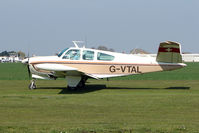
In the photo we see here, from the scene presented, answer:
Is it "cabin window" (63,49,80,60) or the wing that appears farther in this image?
"cabin window" (63,49,80,60)

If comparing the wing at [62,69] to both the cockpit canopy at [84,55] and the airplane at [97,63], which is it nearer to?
the airplane at [97,63]

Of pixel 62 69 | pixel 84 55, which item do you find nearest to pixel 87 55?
pixel 84 55

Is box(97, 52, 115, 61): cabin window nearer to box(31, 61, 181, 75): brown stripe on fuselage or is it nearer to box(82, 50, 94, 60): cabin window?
box(31, 61, 181, 75): brown stripe on fuselage

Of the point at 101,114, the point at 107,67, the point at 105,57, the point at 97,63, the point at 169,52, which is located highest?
the point at 169,52

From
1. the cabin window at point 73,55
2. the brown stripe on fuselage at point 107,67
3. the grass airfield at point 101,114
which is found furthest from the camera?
the cabin window at point 73,55

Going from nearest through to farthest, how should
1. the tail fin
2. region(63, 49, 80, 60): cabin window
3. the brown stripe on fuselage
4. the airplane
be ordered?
the tail fin
the airplane
the brown stripe on fuselage
region(63, 49, 80, 60): cabin window

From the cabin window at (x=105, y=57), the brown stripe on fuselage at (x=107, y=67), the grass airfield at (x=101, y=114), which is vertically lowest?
the grass airfield at (x=101, y=114)

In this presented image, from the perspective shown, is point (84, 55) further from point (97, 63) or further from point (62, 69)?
point (62, 69)

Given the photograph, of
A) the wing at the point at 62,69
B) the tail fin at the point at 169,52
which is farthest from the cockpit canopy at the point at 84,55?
the tail fin at the point at 169,52

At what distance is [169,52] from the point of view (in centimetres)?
1723

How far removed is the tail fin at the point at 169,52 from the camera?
1689 cm

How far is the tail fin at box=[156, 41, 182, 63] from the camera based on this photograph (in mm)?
16891

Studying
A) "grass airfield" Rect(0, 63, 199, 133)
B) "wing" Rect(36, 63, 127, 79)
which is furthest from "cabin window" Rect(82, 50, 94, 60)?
"grass airfield" Rect(0, 63, 199, 133)

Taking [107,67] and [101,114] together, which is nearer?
[101,114]
